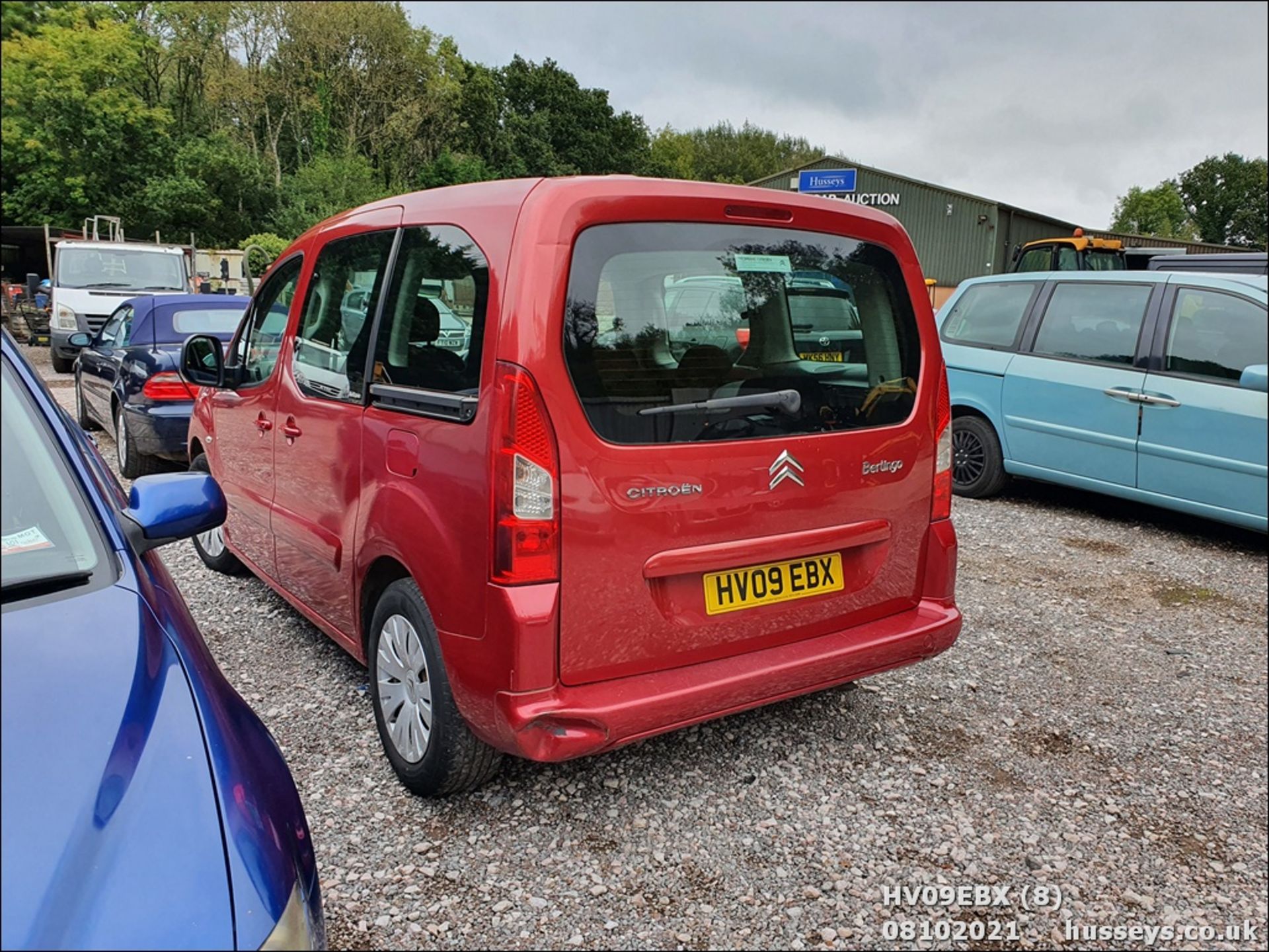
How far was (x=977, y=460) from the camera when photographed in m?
6.41

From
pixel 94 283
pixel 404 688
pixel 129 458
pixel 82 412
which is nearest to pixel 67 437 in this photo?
pixel 404 688

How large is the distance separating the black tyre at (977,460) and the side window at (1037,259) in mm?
7231

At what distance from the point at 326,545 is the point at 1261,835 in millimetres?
2634

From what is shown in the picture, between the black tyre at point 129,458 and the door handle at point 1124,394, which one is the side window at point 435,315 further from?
the black tyre at point 129,458

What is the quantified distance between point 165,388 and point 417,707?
495 centimetres

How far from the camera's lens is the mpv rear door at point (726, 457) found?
2.20 m

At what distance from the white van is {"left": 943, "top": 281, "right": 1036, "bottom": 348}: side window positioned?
11.2 m

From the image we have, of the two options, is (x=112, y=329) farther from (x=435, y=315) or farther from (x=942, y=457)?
(x=942, y=457)

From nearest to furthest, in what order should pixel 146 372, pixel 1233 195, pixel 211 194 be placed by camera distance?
pixel 1233 195, pixel 146 372, pixel 211 194

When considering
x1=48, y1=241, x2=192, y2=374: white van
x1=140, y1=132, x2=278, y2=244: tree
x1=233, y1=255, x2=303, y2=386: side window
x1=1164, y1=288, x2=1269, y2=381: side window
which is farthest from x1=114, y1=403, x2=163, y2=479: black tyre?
x1=48, y1=241, x2=192, y2=374: white van

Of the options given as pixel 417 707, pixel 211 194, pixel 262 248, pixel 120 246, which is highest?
pixel 262 248

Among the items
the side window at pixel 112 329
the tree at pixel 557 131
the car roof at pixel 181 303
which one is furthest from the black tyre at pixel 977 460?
the tree at pixel 557 131

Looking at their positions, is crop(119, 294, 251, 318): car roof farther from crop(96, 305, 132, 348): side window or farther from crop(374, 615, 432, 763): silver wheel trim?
crop(374, 615, 432, 763): silver wheel trim

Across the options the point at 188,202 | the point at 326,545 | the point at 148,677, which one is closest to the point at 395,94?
the point at 188,202
